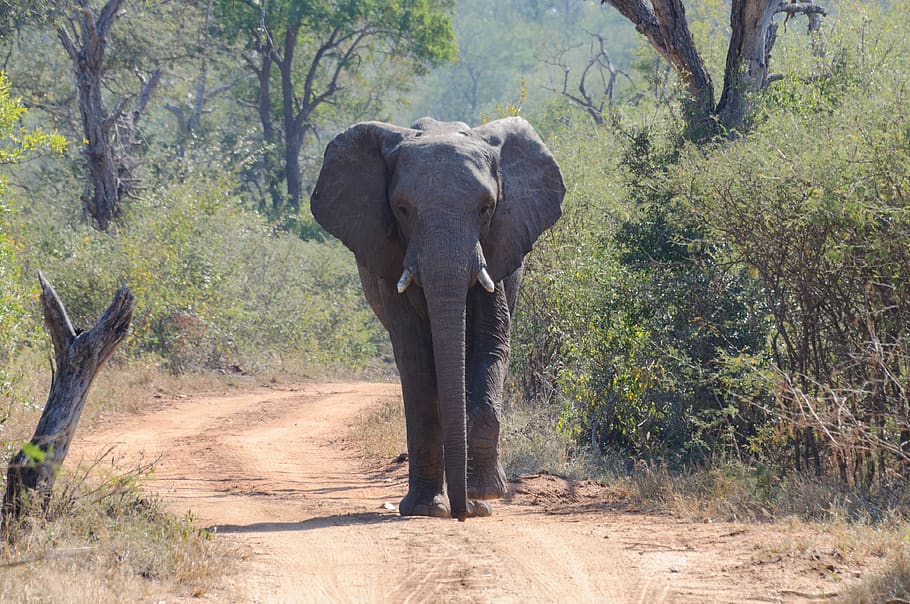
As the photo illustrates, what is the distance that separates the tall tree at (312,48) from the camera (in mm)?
35188

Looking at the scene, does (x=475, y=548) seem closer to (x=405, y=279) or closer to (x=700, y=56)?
(x=405, y=279)

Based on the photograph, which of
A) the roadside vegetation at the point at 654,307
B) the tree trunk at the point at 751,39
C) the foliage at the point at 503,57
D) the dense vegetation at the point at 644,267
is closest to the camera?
the roadside vegetation at the point at 654,307

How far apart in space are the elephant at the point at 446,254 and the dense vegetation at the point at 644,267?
1.67m

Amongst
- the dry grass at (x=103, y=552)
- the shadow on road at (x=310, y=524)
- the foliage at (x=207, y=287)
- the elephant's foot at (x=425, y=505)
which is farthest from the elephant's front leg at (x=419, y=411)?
the foliage at (x=207, y=287)

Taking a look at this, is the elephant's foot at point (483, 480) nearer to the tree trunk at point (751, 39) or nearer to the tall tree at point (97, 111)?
the tree trunk at point (751, 39)

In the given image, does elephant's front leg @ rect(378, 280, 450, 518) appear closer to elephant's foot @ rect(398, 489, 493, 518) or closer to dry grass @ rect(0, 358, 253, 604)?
elephant's foot @ rect(398, 489, 493, 518)

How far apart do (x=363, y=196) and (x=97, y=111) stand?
49.7 feet

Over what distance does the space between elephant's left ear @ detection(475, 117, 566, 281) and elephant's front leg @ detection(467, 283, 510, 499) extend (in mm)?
258

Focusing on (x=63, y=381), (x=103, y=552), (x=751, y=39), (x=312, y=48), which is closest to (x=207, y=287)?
(x=751, y=39)

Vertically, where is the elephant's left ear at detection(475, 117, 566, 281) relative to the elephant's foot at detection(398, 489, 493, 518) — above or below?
above

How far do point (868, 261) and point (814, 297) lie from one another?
585 mm

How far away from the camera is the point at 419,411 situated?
7988 mm

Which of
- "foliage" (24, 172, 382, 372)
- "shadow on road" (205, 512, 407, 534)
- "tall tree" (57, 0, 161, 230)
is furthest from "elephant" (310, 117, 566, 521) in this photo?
Result: "tall tree" (57, 0, 161, 230)

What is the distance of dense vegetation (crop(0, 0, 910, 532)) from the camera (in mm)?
7805
